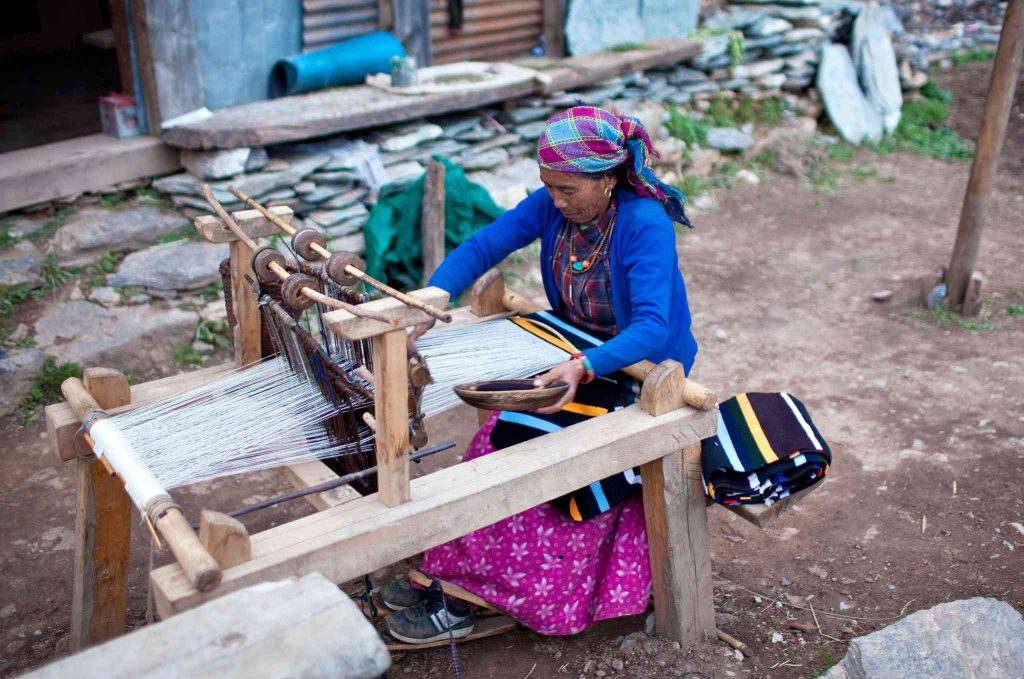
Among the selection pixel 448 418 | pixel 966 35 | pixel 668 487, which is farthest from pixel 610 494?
pixel 966 35

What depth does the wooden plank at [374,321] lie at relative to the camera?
1.82 meters

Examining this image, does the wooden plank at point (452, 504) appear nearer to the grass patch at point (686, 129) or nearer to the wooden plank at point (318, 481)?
the wooden plank at point (318, 481)

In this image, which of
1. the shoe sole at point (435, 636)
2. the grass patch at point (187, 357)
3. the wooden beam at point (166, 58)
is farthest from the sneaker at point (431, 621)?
the wooden beam at point (166, 58)

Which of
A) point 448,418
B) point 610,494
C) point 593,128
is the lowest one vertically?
point 448,418

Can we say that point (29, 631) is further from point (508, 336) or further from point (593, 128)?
point (593, 128)

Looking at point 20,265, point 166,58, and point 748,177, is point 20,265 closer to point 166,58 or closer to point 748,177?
point 166,58

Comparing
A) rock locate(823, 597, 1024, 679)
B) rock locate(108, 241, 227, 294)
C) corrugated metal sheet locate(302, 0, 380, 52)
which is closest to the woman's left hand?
rock locate(823, 597, 1024, 679)

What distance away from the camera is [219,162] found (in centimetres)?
497

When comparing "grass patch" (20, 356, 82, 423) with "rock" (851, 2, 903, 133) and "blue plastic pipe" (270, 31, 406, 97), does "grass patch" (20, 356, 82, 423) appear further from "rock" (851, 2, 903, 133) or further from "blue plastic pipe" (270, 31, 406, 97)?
"rock" (851, 2, 903, 133)

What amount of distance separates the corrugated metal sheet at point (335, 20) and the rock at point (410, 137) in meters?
0.70

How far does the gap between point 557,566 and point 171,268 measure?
2874 millimetres

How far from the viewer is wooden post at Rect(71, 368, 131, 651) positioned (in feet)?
7.99

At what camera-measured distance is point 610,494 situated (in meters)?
2.66

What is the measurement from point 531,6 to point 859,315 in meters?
3.41
